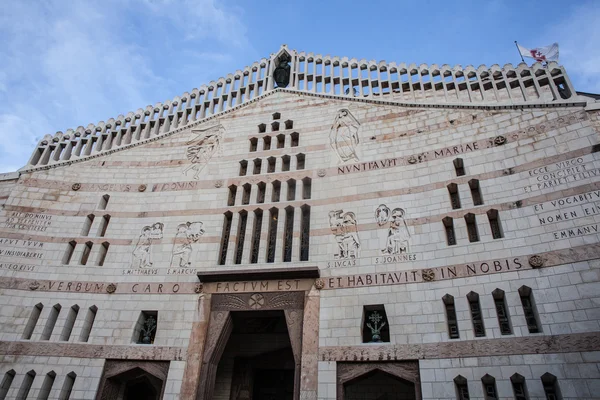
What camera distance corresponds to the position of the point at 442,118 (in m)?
17.3

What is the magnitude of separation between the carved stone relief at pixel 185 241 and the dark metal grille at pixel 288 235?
11.8 ft

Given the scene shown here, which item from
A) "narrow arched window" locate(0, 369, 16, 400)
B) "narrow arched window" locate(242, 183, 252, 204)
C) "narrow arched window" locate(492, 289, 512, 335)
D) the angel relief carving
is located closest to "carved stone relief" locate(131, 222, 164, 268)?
the angel relief carving

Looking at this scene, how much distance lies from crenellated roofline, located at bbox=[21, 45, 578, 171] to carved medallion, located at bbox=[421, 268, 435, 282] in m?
7.33

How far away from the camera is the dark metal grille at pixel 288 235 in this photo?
658 inches

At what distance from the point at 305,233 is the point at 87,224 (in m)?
9.99

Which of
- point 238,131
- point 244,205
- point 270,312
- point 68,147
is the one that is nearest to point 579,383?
point 270,312

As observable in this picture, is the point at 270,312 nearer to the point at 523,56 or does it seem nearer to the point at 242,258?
the point at 242,258

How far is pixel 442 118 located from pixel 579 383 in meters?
10.5

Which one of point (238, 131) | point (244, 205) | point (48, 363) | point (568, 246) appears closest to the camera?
point (568, 246)

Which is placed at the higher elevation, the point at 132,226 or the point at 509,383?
the point at 132,226

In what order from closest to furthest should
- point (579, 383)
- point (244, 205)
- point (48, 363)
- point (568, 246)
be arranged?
point (579, 383)
point (568, 246)
point (48, 363)
point (244, 205)

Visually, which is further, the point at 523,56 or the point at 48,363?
the point at 523,56

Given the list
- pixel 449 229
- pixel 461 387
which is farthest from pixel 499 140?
pixel 461 387

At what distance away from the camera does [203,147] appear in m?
20.3
